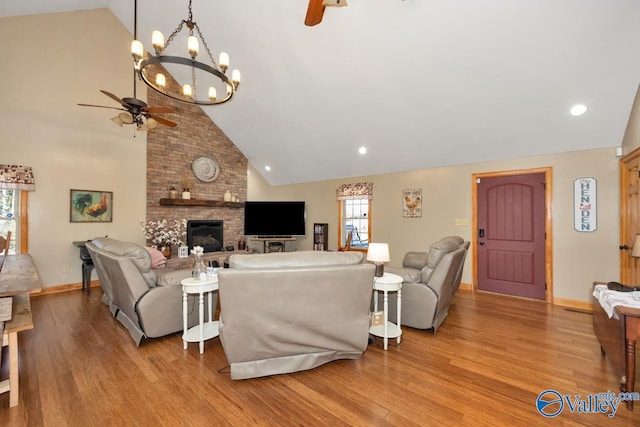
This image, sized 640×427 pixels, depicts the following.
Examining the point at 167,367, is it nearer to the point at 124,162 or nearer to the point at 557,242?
the point at 124,162

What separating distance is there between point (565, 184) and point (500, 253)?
4.52 feet

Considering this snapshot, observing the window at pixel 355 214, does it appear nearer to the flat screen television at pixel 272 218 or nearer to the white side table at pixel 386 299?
the flat screen television at pixel 272 218

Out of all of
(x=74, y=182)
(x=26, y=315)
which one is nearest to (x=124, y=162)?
(x=74, y=182)

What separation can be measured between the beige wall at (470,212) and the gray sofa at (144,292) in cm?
425

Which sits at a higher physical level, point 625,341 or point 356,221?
point 356,221

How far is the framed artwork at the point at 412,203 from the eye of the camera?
549 centimetres

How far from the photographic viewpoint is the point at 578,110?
11.7ft

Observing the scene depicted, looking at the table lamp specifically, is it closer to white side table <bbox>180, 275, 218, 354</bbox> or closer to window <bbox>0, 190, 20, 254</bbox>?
white side table <bbox>180, 275, 218, 354</bbox>

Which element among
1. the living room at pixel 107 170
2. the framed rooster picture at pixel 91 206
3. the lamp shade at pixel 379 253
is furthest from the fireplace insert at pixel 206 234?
the lamp shade at pixel 379 253

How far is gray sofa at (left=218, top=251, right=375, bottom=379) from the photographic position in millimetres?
1957

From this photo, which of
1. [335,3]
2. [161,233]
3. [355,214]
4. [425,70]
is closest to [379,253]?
[335,3]

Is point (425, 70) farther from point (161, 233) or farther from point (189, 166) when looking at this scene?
point (161, 233)

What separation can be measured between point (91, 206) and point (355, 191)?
5187 millimetres

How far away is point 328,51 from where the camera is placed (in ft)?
13.1
